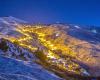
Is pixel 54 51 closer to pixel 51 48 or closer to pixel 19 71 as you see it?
pixel 51 48

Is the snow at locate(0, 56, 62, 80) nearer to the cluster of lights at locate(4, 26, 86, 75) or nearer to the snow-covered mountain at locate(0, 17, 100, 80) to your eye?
the snow-covered mountain at locate(0, 17, 100, 80)

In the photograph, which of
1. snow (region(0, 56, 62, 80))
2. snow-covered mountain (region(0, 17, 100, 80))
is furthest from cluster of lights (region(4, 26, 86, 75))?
snow (region(0, 56, 62, 80))

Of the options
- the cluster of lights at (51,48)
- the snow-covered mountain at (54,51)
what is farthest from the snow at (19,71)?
the cluster of lights at (51,48)

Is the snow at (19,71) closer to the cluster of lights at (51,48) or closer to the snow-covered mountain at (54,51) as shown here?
the snow-covered mountain at (54,51)

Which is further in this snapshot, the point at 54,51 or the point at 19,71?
the point at 54,51

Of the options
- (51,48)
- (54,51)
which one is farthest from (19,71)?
(51,48)

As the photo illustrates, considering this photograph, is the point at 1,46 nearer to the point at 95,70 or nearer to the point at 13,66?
the point at 13,66

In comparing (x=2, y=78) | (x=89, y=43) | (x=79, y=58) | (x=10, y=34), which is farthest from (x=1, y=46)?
(x=89, y=43)

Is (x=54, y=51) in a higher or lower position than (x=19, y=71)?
higher
